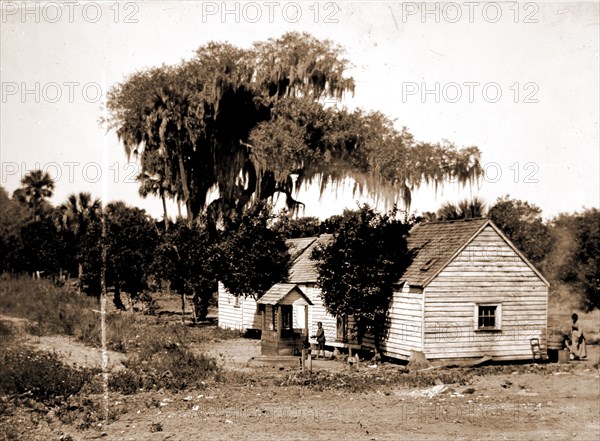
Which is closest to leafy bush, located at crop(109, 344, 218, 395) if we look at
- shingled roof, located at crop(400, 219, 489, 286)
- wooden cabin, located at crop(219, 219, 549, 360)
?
wooden cabin, located at crop(219, 219, 549, 360)

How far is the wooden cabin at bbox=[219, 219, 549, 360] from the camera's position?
2144cm

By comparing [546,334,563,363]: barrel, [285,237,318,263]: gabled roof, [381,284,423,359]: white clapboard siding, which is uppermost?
[285,237,318,263]: gabled roof

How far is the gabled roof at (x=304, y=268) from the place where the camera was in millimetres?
27917

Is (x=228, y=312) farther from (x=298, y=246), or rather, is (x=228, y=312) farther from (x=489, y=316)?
(x=489, y=316)

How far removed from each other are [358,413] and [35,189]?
58299 millimetres

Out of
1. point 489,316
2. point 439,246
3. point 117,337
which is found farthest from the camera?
point 117,337

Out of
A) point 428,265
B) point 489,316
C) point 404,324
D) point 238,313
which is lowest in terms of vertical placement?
point 238,313

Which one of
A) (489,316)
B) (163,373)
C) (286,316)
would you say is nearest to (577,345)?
(489,316)

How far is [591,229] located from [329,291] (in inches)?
681

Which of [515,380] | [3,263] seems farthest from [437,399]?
[3,263]

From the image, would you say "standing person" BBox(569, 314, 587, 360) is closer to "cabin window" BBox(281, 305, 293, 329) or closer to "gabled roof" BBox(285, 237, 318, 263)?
"cabin window" BBox(281, 305, 293, 329)

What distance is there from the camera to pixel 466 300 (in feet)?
72.0

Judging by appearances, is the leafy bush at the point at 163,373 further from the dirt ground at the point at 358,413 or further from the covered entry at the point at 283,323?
the covered entry at the point at 283,323

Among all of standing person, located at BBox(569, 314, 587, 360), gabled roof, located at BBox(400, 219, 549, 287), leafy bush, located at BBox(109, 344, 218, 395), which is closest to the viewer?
leafy bush, located at BBox(109, 344, 218, 395)
